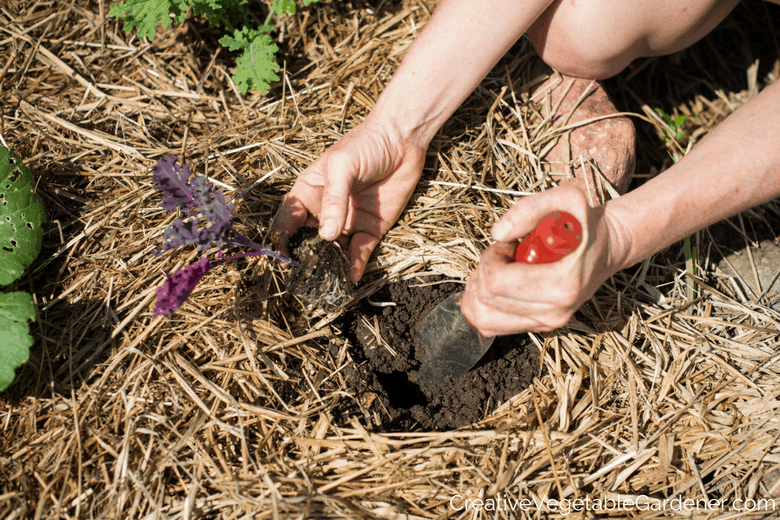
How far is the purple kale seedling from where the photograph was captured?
164 cm

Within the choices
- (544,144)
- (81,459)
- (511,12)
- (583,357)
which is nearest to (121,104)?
(81,459)

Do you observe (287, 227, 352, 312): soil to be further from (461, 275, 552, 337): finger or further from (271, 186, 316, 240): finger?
(461, 275, 552, 337): finger

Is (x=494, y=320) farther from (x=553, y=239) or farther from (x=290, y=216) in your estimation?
(x=290, y=216)

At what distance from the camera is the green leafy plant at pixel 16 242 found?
5.77ft

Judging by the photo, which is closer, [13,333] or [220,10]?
[13,333]

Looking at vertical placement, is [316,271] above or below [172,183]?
below

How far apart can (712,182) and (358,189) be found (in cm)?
142

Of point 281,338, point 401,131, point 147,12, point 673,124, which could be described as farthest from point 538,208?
point 147,12

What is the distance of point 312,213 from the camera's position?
88.2 inches

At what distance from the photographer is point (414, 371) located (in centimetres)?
219

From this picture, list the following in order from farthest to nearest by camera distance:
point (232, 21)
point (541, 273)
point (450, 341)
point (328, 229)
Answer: point (232, 21), point (450, 341), point (328, 229), point (541, 273)

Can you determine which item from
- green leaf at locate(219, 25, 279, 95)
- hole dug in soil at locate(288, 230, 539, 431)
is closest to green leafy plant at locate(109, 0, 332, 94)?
green leaf at locate(219, 25, 279, 95)

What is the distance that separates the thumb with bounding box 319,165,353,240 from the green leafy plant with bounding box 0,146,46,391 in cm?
116

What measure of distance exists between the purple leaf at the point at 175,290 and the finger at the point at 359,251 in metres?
0.71
